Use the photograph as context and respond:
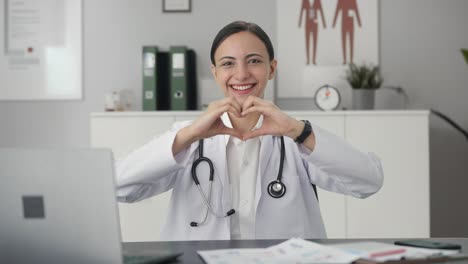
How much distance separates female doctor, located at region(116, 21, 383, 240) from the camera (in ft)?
6.68

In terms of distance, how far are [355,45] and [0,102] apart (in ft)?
8.01

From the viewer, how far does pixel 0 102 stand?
15.2 ft

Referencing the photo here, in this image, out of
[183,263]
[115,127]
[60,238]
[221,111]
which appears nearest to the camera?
[60,238]

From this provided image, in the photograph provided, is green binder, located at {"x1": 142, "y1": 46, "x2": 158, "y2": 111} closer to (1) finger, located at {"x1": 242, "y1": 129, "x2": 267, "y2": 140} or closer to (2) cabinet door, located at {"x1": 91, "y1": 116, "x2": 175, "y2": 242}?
(2) cabinet door, located at {"x1": 91, "y1": 116, "x2": 175, "y2": 242}

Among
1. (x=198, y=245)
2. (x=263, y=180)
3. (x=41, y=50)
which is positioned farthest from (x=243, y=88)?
(x=41, y=50)

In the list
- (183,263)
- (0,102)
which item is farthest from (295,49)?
(183,263)

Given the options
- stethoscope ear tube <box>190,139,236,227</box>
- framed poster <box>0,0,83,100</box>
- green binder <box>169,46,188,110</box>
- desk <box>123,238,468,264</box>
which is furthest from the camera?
framed poster <box>0,0,83,100</box>

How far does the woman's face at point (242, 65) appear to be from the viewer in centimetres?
227

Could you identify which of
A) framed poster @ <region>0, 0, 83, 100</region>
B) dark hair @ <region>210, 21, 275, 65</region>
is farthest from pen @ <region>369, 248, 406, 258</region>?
framed poster @ <region>0, 0, 83, 100</region>

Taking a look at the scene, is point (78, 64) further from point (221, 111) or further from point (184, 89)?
point (221, 111)

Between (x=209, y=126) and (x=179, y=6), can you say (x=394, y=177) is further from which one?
(x=209, y=126)

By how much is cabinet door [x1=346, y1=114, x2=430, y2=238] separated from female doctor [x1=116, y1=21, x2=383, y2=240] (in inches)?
74.9

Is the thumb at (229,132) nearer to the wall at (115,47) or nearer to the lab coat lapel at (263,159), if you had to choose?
the lab coat lapel at (263,159)

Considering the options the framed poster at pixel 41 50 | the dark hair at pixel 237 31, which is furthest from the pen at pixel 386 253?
the framed poster at pixel 41 50
